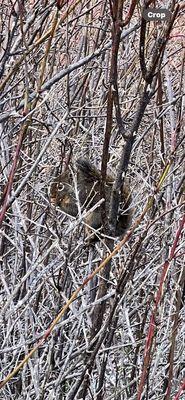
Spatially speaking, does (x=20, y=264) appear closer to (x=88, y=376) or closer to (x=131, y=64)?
(x=88, y=376)

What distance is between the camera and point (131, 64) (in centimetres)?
462

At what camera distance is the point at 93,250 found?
2672mm

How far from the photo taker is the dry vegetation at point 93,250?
1.65m

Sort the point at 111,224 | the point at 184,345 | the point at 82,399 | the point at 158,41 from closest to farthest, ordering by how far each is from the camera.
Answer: the point at 158,41, the point at 111,224, the point at 82,399, the point at 184,345

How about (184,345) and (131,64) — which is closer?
(184,345)

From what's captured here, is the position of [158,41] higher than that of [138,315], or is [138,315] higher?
[158,41]

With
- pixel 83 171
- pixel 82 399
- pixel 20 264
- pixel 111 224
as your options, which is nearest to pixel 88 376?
pixel 82 399

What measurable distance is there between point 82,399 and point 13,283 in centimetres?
85

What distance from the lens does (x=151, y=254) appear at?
3.12 metres

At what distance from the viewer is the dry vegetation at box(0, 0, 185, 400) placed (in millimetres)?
1646

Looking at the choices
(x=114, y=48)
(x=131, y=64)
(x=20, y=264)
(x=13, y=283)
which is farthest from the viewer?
(x=131, y=64)

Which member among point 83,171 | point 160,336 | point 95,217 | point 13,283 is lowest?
point 160,336

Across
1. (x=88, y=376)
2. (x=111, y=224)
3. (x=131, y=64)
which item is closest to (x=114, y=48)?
(x=111, y=224)

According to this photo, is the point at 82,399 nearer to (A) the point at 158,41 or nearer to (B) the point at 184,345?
(B) the point at 184,345
